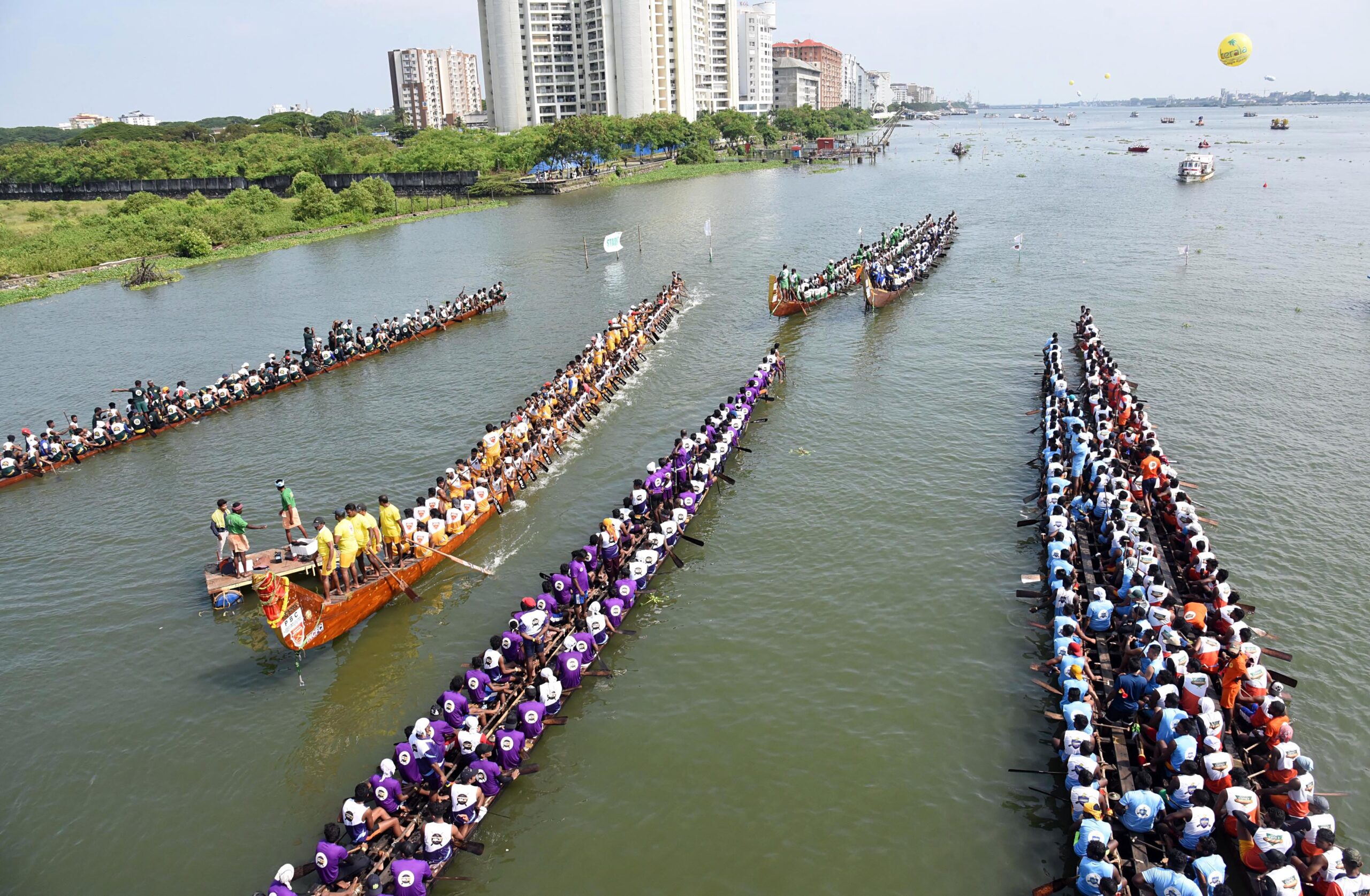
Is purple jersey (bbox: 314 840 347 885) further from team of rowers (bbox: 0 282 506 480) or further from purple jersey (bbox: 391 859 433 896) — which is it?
team of rowers (bbox: 0 282 506 480)

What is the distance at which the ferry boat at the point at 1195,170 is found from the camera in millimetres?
83750

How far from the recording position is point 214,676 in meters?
16.1

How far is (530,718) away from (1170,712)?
30.8 ft

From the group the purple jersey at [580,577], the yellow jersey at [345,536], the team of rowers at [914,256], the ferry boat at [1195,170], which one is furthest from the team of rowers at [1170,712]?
the ferry boat at [1195,170]

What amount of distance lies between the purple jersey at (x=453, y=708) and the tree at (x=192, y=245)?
2429 inches

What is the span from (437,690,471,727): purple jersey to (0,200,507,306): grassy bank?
53220mm

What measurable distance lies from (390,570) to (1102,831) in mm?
13855

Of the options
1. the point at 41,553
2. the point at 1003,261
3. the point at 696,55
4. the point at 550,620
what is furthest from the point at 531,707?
the point at 696,55

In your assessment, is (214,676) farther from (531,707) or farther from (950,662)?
(950,662)

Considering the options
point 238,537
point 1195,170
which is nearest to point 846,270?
point 238,537

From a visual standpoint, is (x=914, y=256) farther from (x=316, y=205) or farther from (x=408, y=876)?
(x=316, y=205)

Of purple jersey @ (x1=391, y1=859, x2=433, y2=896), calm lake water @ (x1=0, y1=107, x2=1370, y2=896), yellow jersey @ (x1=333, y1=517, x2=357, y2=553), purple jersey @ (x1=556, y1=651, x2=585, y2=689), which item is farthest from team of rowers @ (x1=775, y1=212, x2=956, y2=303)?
purple jersey @ (x1=391, y1=859, x2=433, y2=896)

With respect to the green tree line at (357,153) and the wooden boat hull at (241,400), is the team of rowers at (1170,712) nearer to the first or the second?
the wooden boat hull at (241,400)

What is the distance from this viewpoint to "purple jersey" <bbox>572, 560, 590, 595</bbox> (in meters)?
16.2
